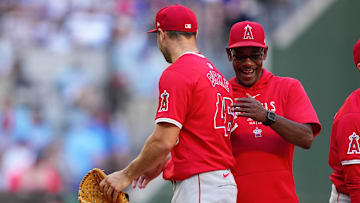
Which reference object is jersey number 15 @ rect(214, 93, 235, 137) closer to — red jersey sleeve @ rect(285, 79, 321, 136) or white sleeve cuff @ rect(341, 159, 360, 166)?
red jersey sleeve @ rect(285, 79, 321, 136)

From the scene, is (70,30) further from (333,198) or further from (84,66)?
(333,198)

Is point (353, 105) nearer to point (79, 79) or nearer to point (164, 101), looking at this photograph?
point (164, 101)

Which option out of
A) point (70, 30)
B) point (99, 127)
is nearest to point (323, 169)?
point (99, 127)

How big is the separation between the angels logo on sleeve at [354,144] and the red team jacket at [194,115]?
2.53 ft

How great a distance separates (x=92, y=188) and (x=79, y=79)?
565cm

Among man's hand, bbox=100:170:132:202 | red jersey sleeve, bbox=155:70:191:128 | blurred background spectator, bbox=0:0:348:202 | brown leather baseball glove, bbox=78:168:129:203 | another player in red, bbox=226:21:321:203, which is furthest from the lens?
blurred background spectator, bbox=0:0:348:202

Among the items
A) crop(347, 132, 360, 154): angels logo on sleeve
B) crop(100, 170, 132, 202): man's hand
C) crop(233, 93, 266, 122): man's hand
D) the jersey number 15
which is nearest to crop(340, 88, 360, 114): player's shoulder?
crop(347, 132, 360, 154): angels logo on sleeve

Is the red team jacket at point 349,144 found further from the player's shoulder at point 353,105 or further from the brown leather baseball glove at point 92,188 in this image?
the brown leather baseball glove at point 92,188

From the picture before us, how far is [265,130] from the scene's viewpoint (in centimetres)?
365

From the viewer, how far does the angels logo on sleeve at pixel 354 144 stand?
3438mm

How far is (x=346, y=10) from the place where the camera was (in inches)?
407

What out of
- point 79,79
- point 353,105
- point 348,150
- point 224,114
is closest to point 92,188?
point 224,114

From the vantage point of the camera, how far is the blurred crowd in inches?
333

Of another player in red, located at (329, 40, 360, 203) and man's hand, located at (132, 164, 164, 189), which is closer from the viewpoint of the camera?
another player in red, located at (329, 40, 360, 203)
